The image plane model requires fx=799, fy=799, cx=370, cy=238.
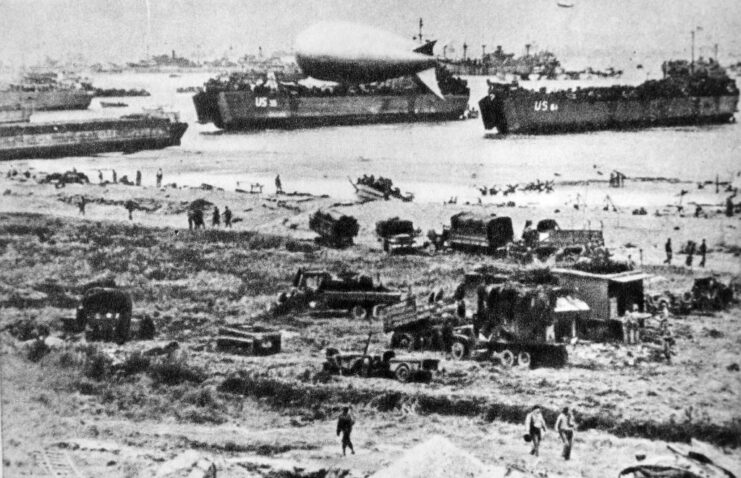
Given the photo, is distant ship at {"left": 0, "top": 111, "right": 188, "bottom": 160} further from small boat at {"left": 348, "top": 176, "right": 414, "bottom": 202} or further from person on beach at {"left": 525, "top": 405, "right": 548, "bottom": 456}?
person on beach at {"left": 525, "top": 405, "right": 548, "bottom": 456}

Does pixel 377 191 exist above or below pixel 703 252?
above

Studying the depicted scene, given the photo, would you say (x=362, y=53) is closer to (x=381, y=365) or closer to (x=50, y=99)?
(x=381, y=365)

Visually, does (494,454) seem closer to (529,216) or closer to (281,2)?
(529,216)

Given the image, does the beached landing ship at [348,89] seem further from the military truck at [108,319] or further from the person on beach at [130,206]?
the military truck at [108,319]

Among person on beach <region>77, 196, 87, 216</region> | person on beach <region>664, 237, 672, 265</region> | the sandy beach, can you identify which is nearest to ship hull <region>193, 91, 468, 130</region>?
the sandy beach

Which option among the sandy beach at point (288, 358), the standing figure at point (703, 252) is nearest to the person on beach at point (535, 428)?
the sandy beach at point (288, 358)

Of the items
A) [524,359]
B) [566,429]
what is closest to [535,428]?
[566,429]

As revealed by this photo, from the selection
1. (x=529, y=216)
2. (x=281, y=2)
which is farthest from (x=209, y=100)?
(x=529, y=216)
